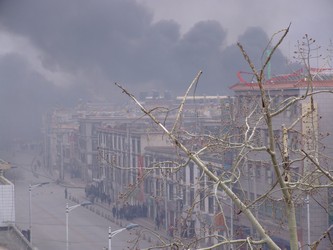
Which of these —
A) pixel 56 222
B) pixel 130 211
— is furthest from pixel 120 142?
pixel 56 222

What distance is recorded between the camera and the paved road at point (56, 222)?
6493 millimetres

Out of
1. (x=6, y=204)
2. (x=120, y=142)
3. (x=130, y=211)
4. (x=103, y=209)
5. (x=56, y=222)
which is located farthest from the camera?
(x=103, y=209)

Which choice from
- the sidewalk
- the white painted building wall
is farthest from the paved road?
the white painted building wall

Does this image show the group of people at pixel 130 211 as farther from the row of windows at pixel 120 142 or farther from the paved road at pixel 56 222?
the row of windows at pixel 120 142

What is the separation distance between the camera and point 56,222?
304 inches

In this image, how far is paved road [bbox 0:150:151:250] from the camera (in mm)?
6493

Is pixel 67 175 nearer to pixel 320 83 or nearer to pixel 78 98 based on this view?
pixel 78 98

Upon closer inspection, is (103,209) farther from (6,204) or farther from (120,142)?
(6,204)

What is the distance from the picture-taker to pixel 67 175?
11.0 m

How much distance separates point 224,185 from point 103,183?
305 inches

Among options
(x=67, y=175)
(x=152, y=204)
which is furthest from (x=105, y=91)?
(x=152, y=204)

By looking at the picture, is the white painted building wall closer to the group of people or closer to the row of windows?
the group of people

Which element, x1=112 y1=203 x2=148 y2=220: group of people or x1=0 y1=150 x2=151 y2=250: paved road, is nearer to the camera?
x1=0 y1=150 x2=151 y2=250: paved road

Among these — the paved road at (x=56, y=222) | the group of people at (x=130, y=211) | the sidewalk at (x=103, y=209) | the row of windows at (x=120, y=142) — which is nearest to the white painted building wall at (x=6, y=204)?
the paved road at (x=56, y=222)
